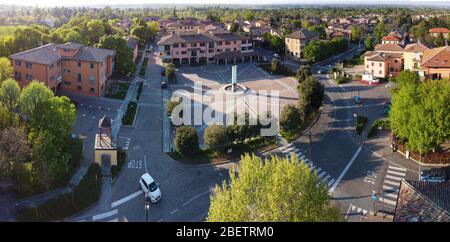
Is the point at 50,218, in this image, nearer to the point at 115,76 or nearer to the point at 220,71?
the point at 115,76

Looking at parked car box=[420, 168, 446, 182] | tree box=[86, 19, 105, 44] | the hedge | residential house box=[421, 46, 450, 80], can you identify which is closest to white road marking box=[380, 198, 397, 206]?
parked car box=[420, 168, 446, 182]

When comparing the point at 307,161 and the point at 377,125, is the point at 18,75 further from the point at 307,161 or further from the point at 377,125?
the point at 377,125

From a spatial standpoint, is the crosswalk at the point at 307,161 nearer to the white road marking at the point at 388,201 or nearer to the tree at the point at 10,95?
the white road marking at the point at 388,201

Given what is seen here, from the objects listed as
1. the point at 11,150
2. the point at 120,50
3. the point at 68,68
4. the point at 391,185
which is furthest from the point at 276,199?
the point at 120,50

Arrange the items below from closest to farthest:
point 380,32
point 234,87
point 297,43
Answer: point 234,87, point 297,43, point 380,32

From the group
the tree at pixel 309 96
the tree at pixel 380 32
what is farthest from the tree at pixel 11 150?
the tree at pixel 380 32
